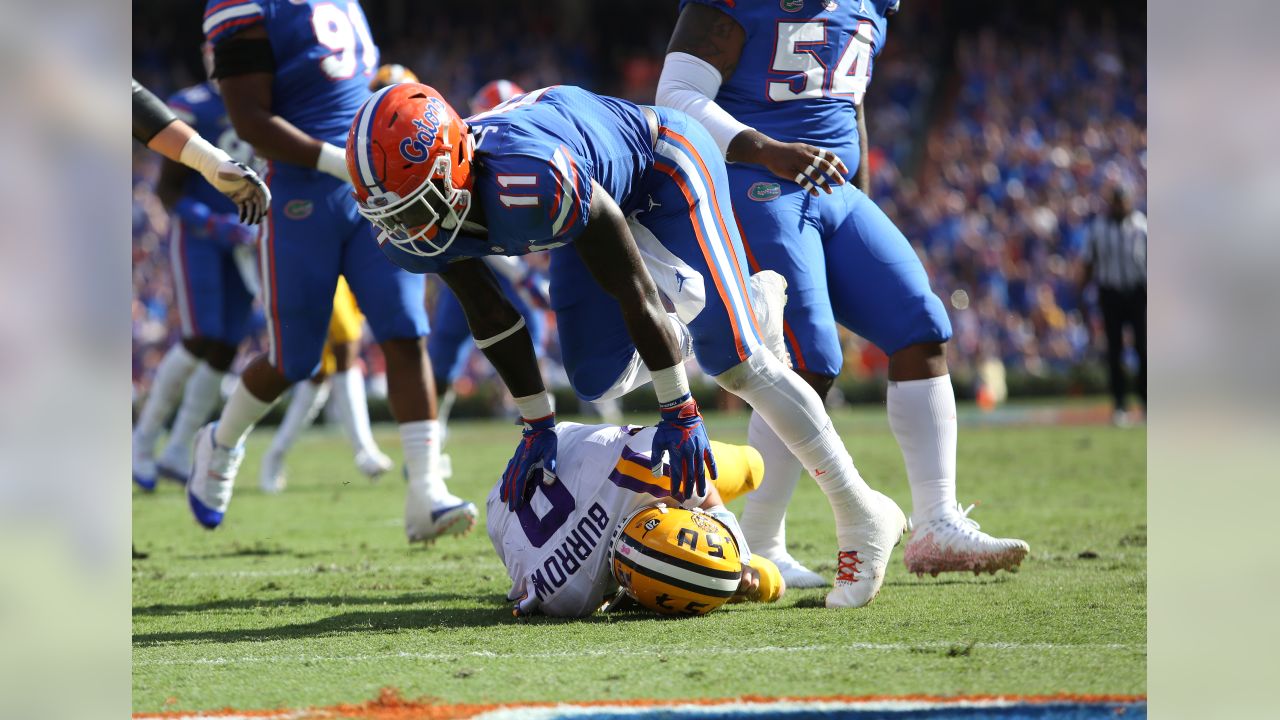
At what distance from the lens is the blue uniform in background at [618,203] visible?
10.3ft

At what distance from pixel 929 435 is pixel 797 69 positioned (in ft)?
4.09

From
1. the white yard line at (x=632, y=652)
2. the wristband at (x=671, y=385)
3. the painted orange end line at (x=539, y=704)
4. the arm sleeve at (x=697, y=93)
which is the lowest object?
the white yard line at (x=632, y=652)

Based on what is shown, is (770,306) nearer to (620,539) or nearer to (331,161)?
(620,539)

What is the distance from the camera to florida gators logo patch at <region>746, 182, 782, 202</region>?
4.11m

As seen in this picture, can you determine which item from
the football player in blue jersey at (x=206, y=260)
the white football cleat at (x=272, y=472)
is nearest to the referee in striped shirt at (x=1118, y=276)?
the white football cleat at (x=272, y=472)

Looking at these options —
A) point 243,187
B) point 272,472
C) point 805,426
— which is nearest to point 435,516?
point 243,187

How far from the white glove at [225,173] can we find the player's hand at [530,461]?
3.91 feet

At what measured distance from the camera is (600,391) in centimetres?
394

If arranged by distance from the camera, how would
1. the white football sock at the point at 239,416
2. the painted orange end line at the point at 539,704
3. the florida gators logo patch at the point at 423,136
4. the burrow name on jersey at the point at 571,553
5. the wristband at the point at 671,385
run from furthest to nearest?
1. the white football sock at the point at 239,416
2. the burrow name on jersey at the point at 571,553
3. the wristband at the point at 671,385
4. the florida gators logo patch at the point at 423,136
5. the painted orange end line at the point at 539,704

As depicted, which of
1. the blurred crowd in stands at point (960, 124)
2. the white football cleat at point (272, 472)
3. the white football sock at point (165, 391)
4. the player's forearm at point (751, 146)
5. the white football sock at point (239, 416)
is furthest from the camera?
the blurred crowd in stands at point (960, 124)

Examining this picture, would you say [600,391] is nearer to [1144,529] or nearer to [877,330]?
[877,330]

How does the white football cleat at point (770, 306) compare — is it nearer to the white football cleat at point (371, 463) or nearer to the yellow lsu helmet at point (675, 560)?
the yellow lsu helmet at point (675, 560)

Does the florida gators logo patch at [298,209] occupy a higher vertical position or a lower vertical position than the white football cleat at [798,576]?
higher
